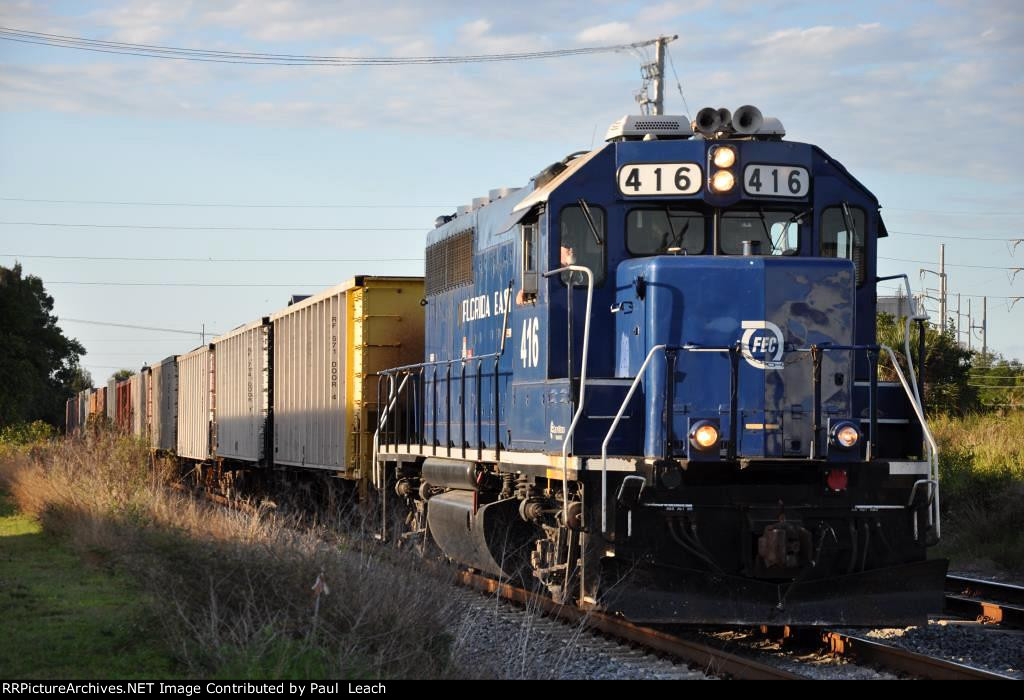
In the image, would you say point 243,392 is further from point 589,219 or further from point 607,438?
point 607,438

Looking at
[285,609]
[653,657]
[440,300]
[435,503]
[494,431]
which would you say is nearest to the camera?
[285,609]

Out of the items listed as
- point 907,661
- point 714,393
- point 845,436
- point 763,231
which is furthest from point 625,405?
point 907,661

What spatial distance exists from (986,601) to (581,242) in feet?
18.2

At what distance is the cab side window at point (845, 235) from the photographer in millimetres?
10203

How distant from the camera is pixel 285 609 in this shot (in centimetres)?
827

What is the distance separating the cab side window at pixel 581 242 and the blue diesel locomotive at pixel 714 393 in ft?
0.04

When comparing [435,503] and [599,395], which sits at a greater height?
[599,395]

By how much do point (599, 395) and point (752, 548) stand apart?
5.26ft

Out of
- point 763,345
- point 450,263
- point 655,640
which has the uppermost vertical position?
point 450,263

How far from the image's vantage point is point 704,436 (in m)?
9.01

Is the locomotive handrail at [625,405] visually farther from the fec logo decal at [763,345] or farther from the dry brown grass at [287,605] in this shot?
the dry brown grass at [287,605]
